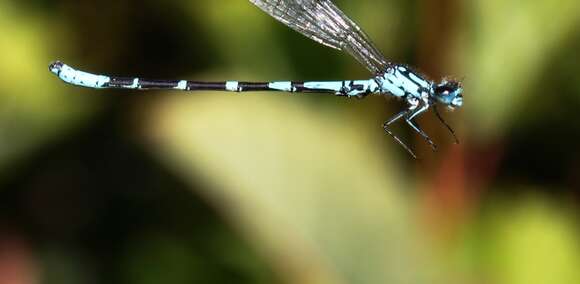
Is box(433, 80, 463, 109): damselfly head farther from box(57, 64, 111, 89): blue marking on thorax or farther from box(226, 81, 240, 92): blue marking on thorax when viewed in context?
box(57, 64, 111, 89): blue marking on thorax

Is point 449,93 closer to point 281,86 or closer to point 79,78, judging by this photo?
A: point 281,86

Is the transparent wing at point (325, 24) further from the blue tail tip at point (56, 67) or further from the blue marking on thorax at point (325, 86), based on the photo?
the blue tail tip at point (56, 67)

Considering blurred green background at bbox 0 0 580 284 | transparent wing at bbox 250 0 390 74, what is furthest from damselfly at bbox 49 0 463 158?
blurred green background at bbox 0 0 580 284

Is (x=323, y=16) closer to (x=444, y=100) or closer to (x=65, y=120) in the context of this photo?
(x=444, y=100)

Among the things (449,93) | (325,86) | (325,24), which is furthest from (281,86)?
(449,93)

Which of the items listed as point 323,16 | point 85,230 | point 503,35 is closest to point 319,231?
point 323,16

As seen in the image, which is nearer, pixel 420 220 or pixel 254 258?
pixel 420 220
